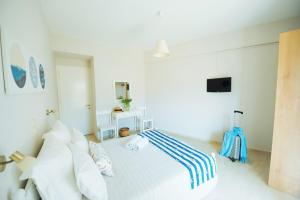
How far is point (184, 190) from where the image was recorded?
4.60 feet

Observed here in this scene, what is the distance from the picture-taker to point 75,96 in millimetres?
3875

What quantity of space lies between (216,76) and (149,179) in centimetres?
281

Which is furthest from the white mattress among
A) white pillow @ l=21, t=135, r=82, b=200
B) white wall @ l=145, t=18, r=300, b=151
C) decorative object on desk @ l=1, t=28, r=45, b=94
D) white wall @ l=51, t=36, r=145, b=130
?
white wall @ l=51, t=36, r=145, b=130

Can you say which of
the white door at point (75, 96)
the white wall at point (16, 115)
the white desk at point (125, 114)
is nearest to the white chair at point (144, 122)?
the white desk at point (125, 114)

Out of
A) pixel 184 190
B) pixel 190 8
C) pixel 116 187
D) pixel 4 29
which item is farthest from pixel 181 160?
pixel 190 8

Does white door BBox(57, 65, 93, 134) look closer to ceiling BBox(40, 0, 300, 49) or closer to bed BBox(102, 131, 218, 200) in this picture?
ceiling BBox(40, 0, 300, 49)

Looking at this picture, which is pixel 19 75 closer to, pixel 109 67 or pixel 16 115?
pixel 16 115

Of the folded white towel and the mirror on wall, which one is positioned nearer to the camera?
the folded white towel

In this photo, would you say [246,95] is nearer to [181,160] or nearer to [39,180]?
[181,160]

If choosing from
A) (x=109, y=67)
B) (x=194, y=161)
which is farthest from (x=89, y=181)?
(x=109, y=67)

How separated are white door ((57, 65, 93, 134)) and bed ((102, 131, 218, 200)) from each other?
2.58 metres

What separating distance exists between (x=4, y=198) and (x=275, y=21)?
402cm

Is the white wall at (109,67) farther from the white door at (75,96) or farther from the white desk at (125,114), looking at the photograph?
the white door at (75,96)

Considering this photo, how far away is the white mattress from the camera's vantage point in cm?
121
